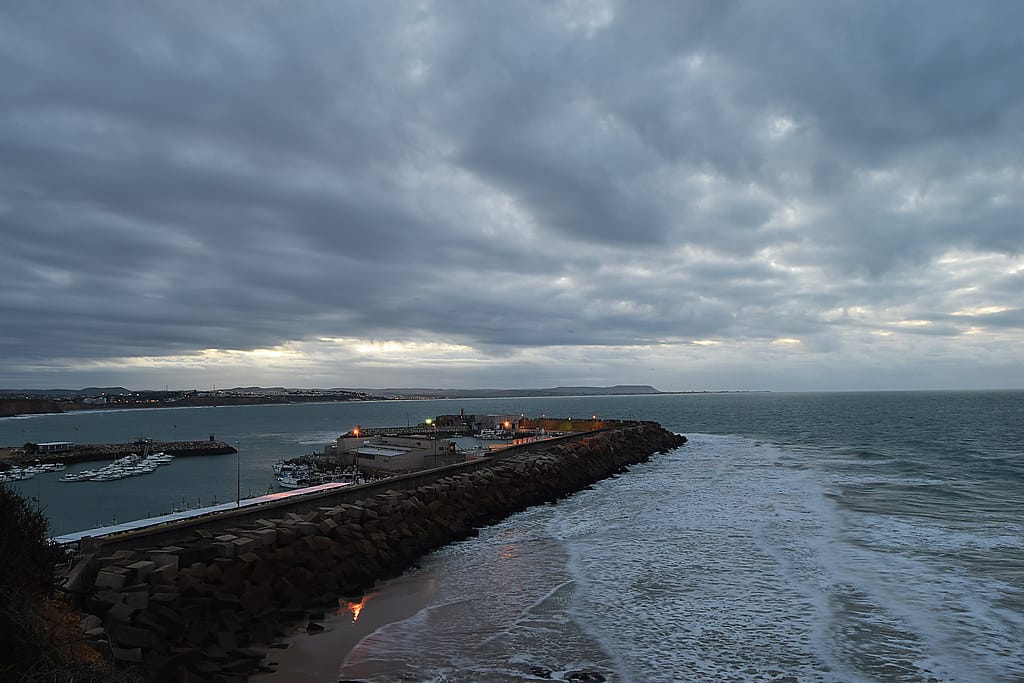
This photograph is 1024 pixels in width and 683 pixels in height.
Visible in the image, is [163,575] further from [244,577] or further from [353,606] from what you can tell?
[353,606]

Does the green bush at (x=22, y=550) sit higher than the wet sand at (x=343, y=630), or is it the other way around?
the green bush at (x=22, y=550)

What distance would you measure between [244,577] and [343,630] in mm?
2749

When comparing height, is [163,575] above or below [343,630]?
above

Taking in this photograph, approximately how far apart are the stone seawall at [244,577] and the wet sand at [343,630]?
0.42 meters

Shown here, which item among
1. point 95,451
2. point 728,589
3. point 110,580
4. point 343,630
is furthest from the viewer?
point 95,451

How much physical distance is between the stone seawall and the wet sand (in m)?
0.42

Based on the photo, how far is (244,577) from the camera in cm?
1337

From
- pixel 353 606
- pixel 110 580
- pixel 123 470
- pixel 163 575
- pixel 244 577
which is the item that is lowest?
pixel 123 470

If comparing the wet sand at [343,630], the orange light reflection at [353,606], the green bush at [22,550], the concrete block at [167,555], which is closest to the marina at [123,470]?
the concrete block at [167,555]

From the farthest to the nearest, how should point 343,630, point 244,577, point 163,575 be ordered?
→ point 244,577
point 343,630
point 163,575

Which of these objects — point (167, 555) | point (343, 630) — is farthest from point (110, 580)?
point (343, 630)

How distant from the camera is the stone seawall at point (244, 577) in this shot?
34.4 feet

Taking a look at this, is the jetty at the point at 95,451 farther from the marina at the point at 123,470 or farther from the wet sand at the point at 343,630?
the wet sand at the point at 343,630

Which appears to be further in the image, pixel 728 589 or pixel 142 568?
pixel 728 589
